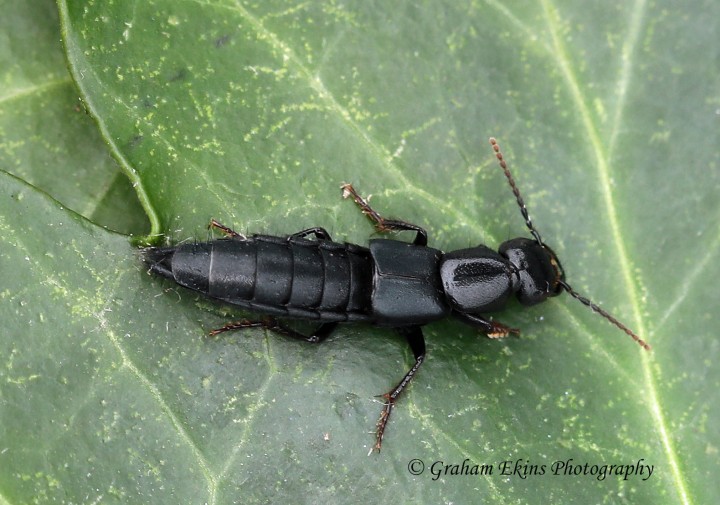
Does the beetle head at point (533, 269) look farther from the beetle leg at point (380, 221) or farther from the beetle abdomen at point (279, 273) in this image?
the beetle abdomen at point (279, 273)

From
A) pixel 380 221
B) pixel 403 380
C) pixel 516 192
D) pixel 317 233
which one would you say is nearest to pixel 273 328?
pixel 317 233

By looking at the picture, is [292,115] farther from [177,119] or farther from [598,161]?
[598,161]

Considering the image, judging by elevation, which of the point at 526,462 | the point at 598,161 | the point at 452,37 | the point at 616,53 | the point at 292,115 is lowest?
the point at 526,462

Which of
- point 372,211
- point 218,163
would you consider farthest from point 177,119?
point 372,211

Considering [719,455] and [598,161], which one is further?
[598,161]

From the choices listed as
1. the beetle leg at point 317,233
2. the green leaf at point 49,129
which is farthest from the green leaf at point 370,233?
the green leaf at point 49,129

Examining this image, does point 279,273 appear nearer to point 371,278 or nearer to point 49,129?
point 371,278
